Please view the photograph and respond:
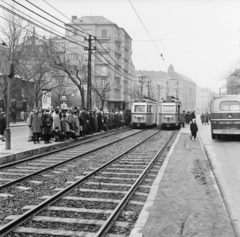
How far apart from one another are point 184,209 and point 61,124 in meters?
12.8

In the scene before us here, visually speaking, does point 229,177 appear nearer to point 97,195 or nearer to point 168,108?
point 97,195

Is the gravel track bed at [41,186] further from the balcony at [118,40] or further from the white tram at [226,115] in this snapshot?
the balcony at [118,40]

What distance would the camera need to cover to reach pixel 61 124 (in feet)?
61.1

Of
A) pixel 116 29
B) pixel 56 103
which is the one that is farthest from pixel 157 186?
pixel 116 29

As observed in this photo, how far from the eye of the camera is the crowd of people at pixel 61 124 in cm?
1700

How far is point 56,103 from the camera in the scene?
66438mm

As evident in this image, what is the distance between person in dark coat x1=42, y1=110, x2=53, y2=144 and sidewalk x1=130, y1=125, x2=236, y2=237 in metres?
7.90

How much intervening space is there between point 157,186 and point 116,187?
957 millimetres

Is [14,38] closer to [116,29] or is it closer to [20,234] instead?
[20,234]

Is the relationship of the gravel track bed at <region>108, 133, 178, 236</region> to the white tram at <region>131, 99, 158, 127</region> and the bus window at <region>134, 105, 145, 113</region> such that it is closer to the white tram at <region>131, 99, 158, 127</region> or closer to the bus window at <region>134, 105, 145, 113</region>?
the white tram at <region>131, 99, 158, 127</region>

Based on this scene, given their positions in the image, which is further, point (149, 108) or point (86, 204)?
point (149, 108)

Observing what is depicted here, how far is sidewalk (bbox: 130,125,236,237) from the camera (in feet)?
17.4

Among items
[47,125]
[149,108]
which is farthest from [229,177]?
[149,108]

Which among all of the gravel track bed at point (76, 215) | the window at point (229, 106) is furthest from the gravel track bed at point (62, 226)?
the window at point (229, 106)
